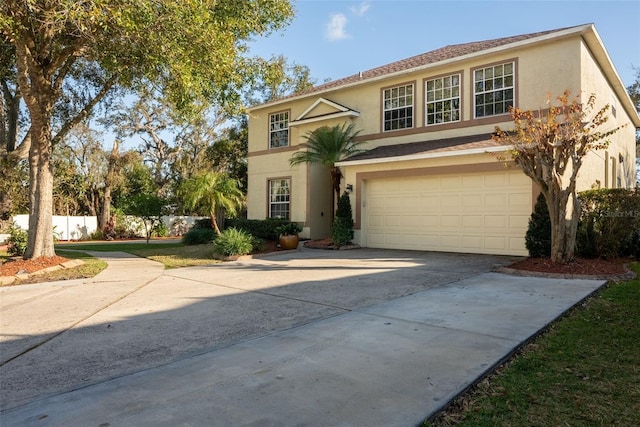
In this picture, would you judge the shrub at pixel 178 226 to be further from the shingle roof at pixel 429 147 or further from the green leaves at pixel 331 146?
the shingle roof at pixel 429 147

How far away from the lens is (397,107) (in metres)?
15.7

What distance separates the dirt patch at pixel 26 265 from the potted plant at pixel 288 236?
22.6ft

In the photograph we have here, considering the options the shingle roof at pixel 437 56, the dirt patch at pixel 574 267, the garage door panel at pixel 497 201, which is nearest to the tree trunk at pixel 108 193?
the shingle roof at pixel 437 56

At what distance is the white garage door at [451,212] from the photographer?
473 inches

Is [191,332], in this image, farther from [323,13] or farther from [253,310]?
[323,13]

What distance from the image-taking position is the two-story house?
12.2 metres

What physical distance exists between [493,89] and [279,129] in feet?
32.1

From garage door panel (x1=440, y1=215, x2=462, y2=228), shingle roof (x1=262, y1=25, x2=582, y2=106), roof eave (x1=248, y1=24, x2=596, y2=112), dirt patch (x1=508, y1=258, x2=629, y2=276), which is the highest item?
shingle roof (x1=262, y1=25, x2=582, y2=106)

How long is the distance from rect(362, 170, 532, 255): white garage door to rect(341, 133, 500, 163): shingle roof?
89 centimetres

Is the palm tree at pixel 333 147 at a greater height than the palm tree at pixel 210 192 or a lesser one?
greater

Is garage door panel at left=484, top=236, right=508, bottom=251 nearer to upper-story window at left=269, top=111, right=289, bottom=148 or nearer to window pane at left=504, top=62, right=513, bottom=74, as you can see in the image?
window pane at left=504, top=62, right=513, bottom=74

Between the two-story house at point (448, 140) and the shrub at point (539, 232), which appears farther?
the two-story house at point (448, 140)

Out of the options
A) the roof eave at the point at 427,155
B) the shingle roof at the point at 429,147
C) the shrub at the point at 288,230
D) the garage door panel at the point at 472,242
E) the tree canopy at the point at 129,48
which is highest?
the tree canopy at the point at 129,48

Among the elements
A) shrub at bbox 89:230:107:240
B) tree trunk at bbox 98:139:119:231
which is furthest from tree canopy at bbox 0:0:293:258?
shrub at bbox 89:230:107:240
